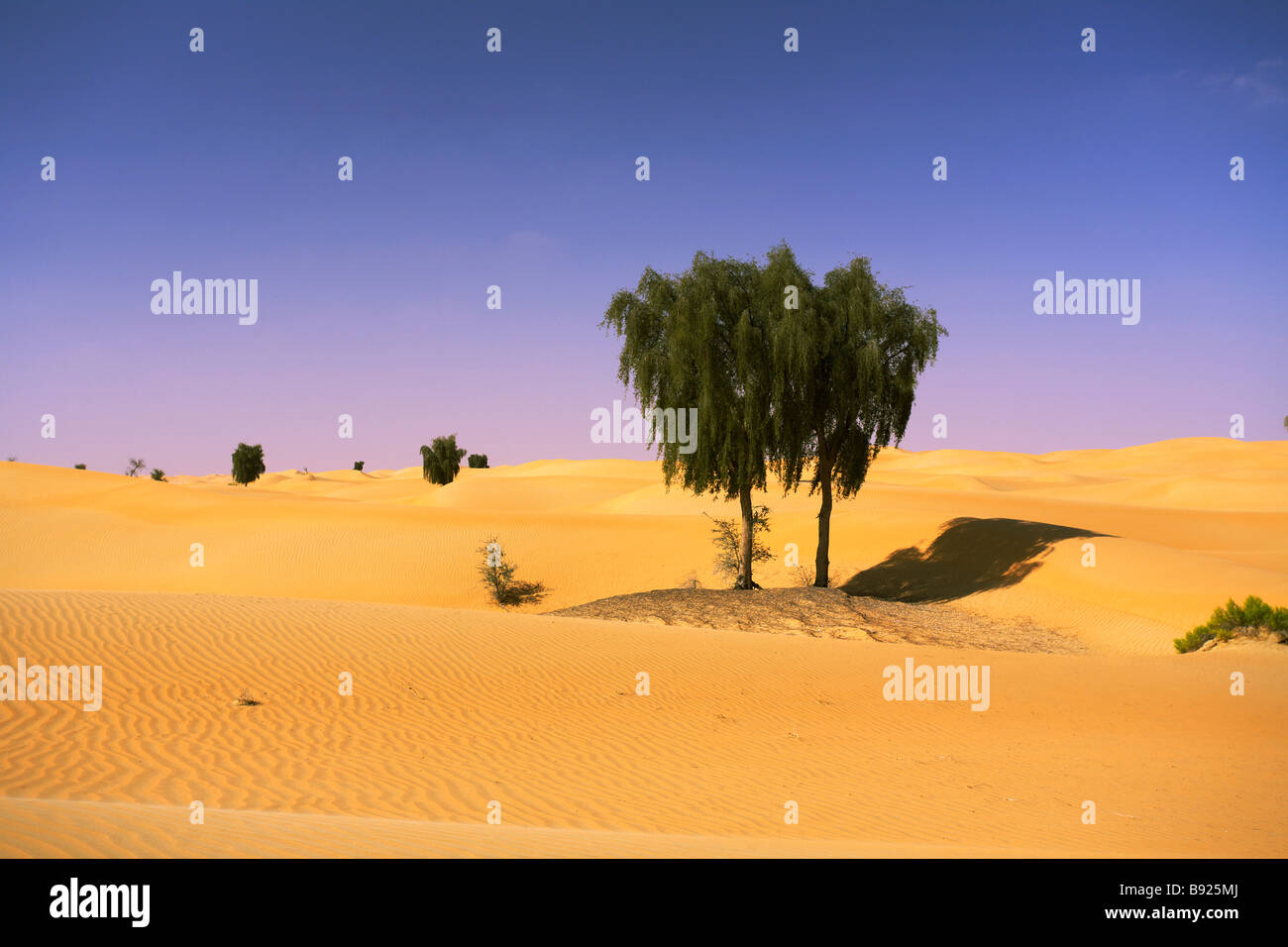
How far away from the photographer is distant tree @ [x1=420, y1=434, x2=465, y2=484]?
88562mm

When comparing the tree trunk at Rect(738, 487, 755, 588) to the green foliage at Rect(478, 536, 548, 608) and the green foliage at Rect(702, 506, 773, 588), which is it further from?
the green foliage at Rect(478, 536, 548, 608)

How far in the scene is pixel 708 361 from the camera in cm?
2297

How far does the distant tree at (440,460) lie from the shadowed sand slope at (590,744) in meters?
71.6

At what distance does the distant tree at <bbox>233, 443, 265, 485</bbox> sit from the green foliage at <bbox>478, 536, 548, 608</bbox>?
65.3m

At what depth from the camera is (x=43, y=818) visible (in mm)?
5461

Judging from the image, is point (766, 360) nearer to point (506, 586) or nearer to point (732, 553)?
point (732, 553)

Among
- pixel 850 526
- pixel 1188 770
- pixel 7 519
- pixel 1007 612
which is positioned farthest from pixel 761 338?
pixel 7 519

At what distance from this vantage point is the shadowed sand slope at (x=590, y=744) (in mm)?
7242

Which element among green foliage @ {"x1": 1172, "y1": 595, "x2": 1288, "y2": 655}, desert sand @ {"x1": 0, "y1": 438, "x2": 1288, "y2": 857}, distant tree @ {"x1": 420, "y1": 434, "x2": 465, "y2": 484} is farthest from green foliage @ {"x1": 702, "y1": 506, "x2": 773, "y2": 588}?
distant tree @ {"x1": 420, "y1": 434, "x2": 465, "y2": 484}

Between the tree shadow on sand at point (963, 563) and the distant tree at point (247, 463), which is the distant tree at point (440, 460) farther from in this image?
the tree shadow on sand at point (963, 563)

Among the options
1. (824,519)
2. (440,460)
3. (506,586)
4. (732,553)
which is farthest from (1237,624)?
(440,460)

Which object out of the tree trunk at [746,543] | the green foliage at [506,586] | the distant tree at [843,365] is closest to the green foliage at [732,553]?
the tree trunk at [746,543]

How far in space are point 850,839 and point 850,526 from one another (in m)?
28.1
